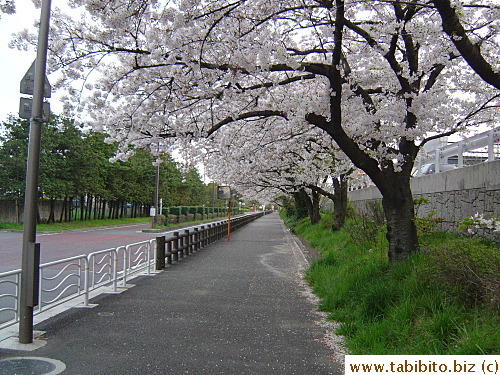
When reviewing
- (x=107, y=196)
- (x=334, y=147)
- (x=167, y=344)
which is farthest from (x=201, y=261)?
(x=107, y=196)

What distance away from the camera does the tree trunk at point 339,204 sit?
16906 millimetres

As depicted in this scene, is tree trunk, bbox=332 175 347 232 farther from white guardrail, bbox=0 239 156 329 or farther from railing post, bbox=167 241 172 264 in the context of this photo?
white guardrail, bbox=0 239 156 329

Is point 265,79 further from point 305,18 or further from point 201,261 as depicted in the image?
point 201,261

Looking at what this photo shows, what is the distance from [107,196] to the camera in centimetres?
3797

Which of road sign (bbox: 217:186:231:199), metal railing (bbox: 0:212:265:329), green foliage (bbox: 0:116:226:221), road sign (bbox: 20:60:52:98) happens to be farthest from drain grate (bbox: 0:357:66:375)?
road sign (bbox: 217:186:231:199)

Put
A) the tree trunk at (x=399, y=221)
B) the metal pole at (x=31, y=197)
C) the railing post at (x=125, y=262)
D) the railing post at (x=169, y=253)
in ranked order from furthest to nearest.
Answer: the railing post at (x=169, y=253) < the railing post at (x=125, y=262) < the tree trunk at (x=399, y=221) < the metal pole at (x=31, y=197)

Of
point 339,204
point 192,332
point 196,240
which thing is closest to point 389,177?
point 192,332

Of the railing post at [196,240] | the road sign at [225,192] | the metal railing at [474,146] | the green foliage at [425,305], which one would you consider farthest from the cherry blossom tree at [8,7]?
the road sign at [225,192]

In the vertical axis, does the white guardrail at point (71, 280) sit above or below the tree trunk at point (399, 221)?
below

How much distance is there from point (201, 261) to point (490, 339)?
1002 centimetres

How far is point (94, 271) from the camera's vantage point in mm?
7828

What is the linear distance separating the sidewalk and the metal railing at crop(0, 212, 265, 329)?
39 centimetres

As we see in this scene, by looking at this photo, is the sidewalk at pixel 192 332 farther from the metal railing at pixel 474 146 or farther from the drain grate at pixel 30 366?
the metal railing at pixel 474 146

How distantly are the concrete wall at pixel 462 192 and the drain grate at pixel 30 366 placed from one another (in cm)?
726
